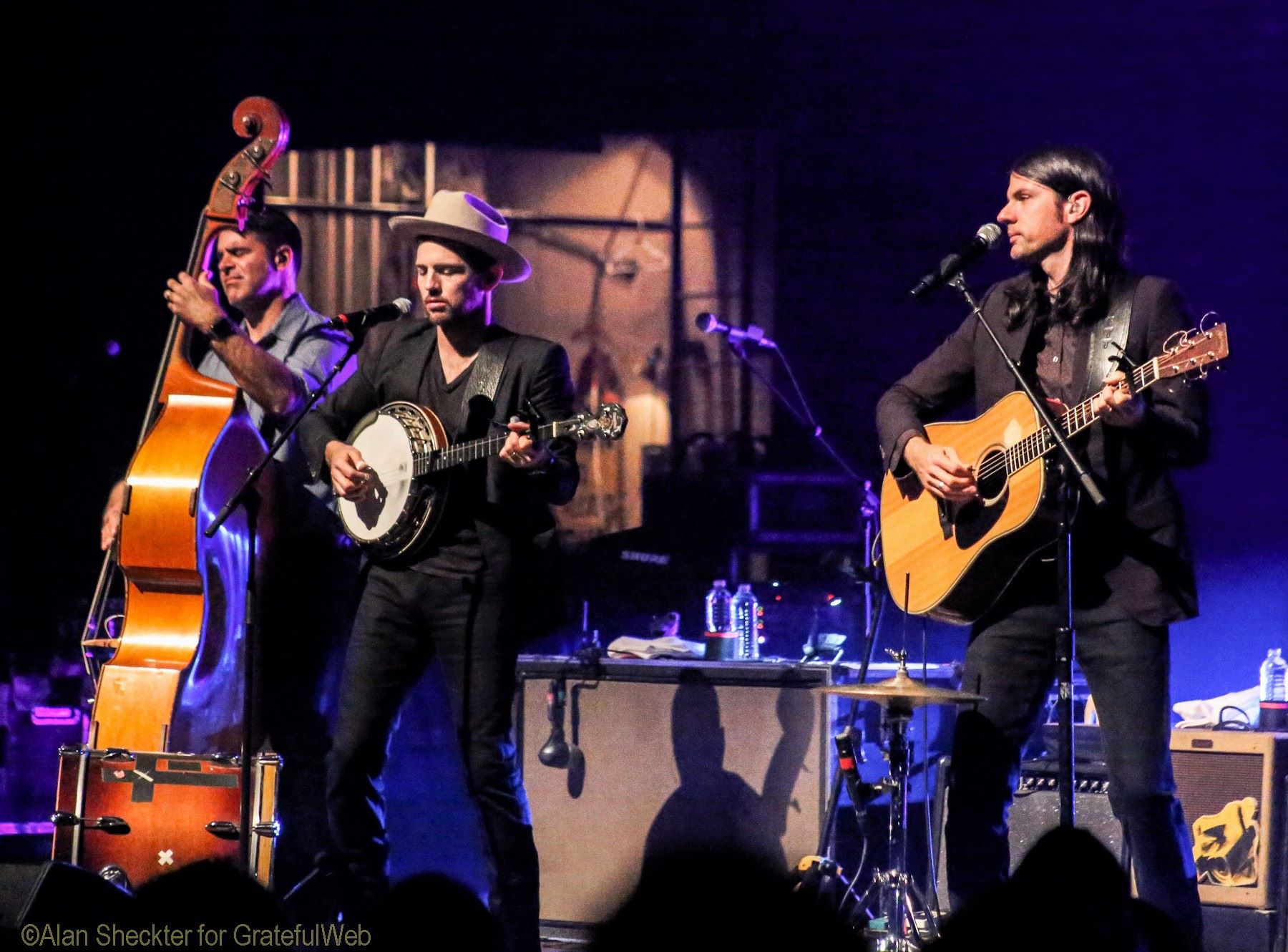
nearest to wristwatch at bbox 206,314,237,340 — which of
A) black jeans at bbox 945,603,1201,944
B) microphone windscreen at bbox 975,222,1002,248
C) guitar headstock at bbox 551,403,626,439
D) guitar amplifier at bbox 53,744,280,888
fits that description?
guitar headstock at bbox 551,403,626,439

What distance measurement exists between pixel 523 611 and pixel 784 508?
296 centimetres

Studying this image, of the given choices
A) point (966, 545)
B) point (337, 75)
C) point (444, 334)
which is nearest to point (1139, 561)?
point (966, 545)

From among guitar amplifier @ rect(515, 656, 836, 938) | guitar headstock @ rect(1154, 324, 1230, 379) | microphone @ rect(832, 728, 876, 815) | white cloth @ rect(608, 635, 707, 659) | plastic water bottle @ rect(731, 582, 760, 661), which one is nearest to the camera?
guitar headstock @ rect(1154, 324, 1230, 379)

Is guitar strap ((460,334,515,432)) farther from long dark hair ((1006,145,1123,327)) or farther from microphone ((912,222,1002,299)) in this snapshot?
long dark hair ((1006,145,1123,327))

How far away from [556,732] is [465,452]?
60.8 inches

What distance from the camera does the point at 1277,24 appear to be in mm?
6504

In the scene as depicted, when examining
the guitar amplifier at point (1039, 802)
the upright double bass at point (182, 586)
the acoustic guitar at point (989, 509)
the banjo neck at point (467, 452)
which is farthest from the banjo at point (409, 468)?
the guitar amplifier at point (1039, 802)

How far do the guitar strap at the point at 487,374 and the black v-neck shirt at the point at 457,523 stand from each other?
2 cm

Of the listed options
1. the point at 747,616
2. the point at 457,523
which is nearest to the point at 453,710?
the point at 457,523

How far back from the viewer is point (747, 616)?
6715mm

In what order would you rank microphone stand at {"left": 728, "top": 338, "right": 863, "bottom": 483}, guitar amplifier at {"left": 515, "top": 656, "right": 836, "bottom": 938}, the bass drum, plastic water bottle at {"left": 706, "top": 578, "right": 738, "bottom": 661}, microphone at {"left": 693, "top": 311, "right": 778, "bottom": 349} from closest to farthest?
the bass drum
guitar amplifier at {"left": 515, "top": 656, "right": 836, "bottom": 938}
microphone at {"left": 693, "top": 311, "right": 778, "bottom": 349}
plastic water bottle at {"left": 706, "top": 578, "right": 738, "bottom": 661}
microphone stand at {"left": 728, "top": 338, "right": 863, "bottom": 483}

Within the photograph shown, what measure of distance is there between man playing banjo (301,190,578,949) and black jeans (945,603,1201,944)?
1.34 meters

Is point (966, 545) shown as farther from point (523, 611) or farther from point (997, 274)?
point (997, 274)

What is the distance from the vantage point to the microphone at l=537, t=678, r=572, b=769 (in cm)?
575
